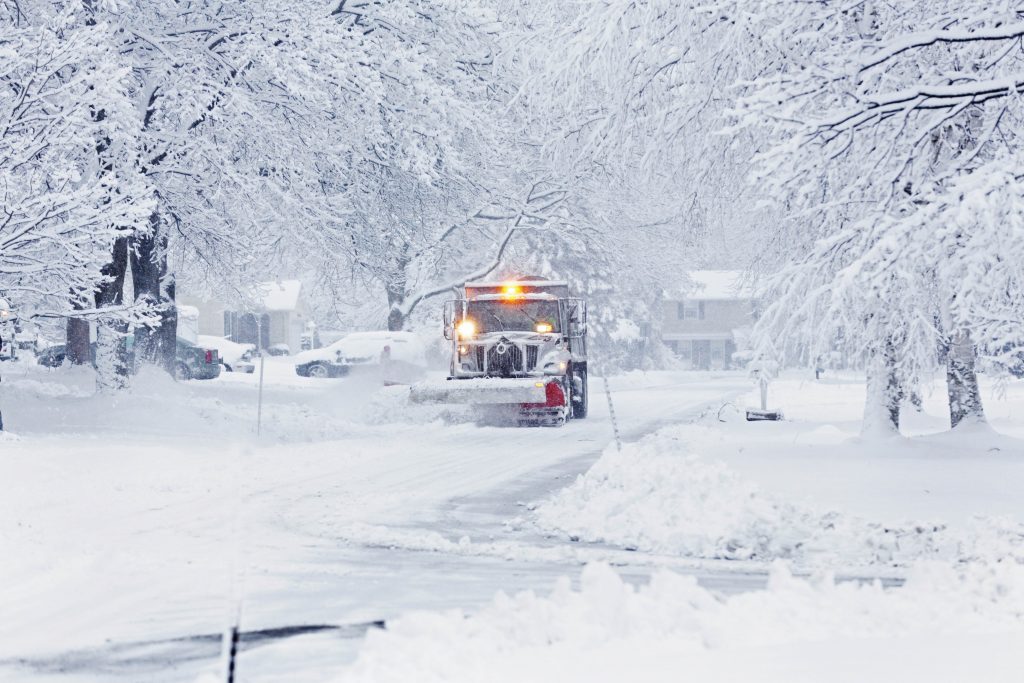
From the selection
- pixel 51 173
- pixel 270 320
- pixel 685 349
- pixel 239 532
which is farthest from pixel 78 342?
pixel 685 349

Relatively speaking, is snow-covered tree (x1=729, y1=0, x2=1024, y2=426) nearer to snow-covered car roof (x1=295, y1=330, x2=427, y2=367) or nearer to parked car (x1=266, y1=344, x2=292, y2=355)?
snow-covered car roof (x1=295, y1=330, x2=427, y2=367)

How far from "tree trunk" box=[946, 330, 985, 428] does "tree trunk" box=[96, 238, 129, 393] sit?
41.2ft

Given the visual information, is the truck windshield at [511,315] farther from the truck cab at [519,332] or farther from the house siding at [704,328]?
the house siding at [704,328]

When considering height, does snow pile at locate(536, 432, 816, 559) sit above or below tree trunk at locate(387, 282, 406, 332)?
below

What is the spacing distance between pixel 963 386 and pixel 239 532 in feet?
37.0

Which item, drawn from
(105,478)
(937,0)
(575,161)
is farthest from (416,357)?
(937,0)

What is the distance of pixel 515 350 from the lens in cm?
2159

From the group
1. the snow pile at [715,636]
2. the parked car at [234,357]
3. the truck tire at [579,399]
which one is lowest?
the snow pile at [715,636]

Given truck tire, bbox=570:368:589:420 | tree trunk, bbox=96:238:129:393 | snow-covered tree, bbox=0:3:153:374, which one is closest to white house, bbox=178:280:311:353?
truck tire, bbox=570:368:589:420

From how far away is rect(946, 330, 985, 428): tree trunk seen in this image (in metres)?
16.8

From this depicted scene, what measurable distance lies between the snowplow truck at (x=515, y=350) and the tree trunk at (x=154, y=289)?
205 inches

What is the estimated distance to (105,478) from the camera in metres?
12.6

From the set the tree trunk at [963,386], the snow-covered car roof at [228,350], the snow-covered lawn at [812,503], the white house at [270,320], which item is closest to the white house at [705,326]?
the white house at [270,320]

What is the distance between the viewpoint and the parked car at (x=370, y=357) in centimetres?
3198
